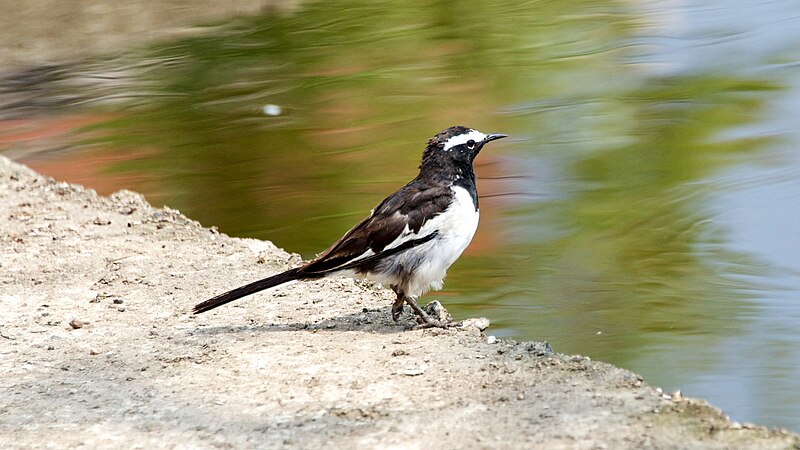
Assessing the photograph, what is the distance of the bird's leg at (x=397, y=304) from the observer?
214 inches

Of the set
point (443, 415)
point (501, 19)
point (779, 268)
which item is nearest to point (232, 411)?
point (443, 415)

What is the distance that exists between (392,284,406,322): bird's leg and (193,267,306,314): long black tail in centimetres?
42

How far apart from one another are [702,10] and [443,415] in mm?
8696

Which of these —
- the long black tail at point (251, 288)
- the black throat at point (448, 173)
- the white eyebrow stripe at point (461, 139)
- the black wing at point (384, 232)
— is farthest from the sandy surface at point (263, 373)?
the white eyebrow stripe at point (461, 139)

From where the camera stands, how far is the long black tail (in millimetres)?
5320

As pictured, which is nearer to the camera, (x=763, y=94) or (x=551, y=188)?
(x=551, y=188)

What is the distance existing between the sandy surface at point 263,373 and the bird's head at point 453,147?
743 millimetres

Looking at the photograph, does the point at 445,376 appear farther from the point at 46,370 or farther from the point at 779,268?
the point at 779,268

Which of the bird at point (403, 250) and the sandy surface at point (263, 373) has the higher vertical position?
the bird at point (403, 250)

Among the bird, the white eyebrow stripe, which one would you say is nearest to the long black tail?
the bird

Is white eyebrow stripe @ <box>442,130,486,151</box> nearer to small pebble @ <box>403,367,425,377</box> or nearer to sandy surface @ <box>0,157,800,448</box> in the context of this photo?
sandy surface @ <box>0,157,800,448</box>

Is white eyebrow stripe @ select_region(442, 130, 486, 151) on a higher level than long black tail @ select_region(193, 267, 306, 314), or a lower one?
higher

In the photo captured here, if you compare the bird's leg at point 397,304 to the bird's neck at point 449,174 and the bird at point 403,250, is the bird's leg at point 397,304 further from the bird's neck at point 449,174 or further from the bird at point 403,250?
the bird's neck at point 449,174

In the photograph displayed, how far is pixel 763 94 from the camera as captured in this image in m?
9.23
